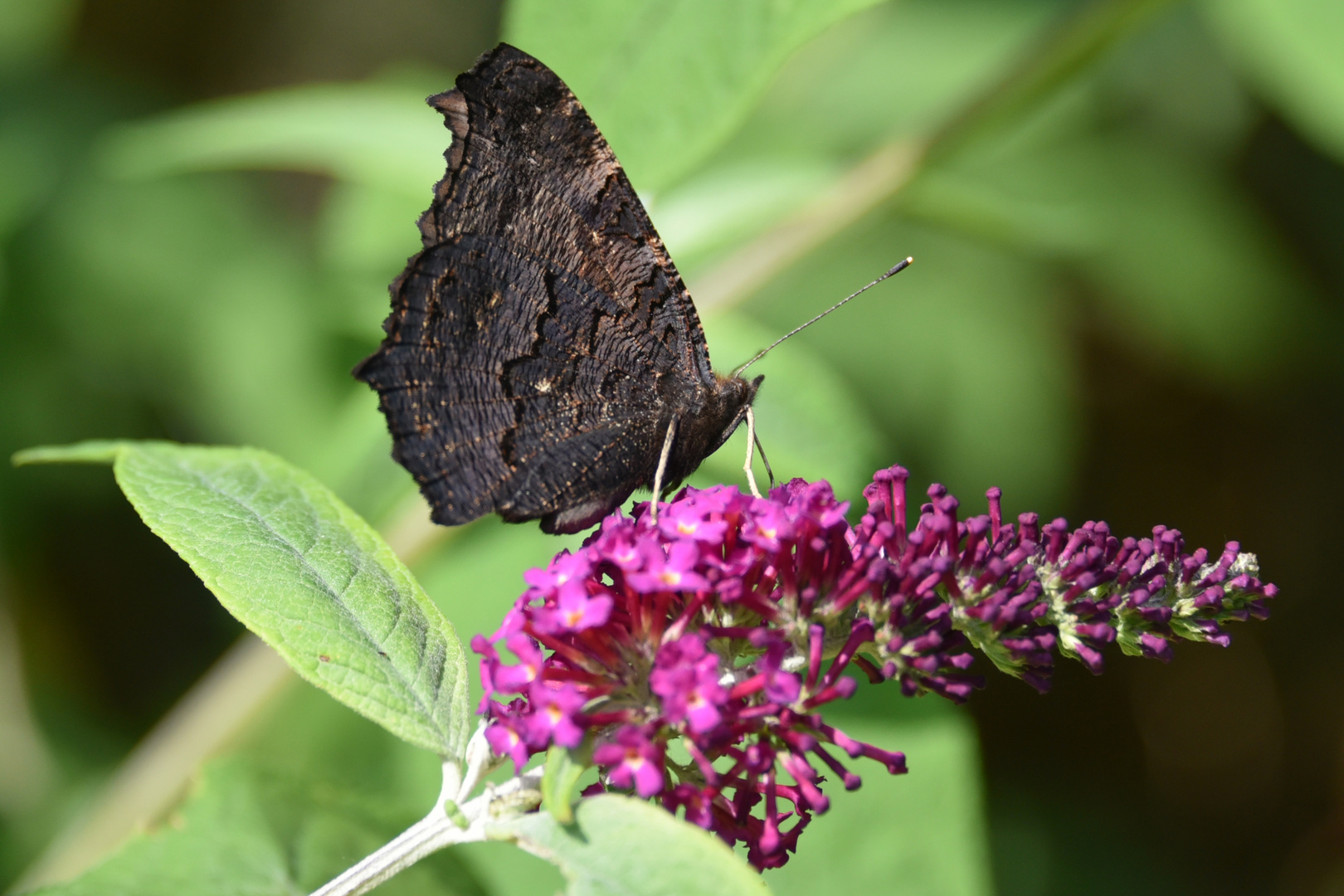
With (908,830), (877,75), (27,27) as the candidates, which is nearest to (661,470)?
(908,830)

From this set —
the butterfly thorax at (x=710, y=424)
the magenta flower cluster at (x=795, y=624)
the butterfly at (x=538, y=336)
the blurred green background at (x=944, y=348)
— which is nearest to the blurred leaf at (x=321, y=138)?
the blurred green background at (x=944, y=348)

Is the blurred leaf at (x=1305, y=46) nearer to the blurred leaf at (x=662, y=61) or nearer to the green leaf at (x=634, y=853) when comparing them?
the blurred leaf at (x=662, y=61)

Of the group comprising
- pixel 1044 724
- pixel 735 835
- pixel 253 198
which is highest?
pixel 253 198

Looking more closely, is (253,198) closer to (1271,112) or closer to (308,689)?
(308,689)

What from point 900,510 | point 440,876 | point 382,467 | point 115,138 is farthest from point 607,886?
point 115,138

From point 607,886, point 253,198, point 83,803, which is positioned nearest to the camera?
point 607,886

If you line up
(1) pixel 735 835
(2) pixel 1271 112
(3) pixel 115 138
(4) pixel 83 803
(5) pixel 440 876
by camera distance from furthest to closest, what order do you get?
1. (2) pixel 1271 112
2. (3) pixel 115 138
3. (4) pixel 83 803
4. (5) pixel 440 876
5. (1) pixel 735 835

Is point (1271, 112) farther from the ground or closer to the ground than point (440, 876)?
farther from the ground
